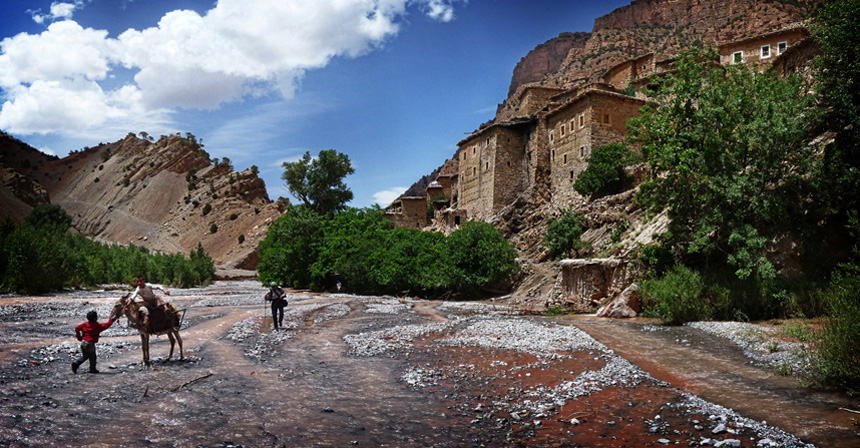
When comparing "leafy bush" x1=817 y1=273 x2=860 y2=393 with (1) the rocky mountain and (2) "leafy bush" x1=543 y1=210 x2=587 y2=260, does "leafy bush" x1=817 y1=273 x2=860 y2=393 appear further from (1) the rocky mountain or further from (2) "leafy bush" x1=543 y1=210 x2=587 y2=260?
(1) the rocky mountain

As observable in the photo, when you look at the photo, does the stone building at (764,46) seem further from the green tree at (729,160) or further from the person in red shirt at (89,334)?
the person in red shirt at (89,334)

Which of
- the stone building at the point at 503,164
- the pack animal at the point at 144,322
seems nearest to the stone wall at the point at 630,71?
the stone building at the point at 503,164

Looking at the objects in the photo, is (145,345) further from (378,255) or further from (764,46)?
(764,46)

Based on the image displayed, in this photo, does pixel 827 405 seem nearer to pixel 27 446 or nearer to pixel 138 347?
pixel 27 446

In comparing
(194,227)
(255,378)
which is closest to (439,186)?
(194,227)

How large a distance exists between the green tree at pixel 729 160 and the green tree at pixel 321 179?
5793 centimetres

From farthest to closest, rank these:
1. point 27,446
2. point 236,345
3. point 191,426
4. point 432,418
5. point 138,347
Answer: point 236,345
point 138,347
point 432,418
point 191,426
point 27,446

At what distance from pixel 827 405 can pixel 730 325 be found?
10.1 meters

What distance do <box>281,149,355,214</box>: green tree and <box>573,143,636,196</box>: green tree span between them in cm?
4126

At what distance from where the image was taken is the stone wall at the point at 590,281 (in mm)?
25364

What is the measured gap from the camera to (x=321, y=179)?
7531 centimetres

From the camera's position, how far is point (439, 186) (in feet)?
283

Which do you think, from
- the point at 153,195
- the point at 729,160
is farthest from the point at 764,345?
the point at 153,195

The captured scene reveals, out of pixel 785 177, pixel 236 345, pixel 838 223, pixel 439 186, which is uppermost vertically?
pixel 439 186
